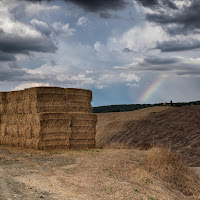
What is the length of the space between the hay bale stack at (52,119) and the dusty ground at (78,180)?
4.09m

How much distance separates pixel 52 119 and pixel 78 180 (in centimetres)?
868

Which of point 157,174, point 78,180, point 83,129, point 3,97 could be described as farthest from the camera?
point 3,97

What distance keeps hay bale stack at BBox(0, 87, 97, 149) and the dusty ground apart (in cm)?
409

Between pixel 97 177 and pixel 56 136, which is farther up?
pixel 56 136

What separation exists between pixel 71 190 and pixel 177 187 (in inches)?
202

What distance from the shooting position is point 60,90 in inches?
754

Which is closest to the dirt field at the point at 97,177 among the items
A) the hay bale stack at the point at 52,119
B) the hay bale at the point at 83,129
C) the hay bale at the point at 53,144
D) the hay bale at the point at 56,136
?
the hay bale at the point at 53,144

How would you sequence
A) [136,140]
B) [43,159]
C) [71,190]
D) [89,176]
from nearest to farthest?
[71,190] → [89,176] → [43,159] → [136,140]

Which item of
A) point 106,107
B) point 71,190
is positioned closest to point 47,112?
point 71,190

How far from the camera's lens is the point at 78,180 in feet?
32.4

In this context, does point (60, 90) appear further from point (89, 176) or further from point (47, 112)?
point (89, 176)

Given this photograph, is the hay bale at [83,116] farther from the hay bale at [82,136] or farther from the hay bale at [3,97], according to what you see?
the hay bale at [3,97]

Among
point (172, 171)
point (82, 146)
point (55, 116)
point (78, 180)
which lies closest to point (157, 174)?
point (172, 171)

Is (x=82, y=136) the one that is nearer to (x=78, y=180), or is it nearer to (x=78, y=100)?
(x=78, y=100)
